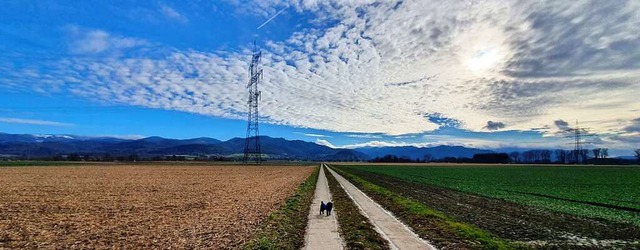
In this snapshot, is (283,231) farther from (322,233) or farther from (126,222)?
(126,222)

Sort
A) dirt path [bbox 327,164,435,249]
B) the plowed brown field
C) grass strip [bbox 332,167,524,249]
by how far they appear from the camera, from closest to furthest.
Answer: dirt path [bbox 327,164,435,249] → the plowed brown field → grass strip [bbox 332,167,524,249]

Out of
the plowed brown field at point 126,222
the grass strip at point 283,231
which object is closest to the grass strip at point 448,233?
the grass strip at point 283,231

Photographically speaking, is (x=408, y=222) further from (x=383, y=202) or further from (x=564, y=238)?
(x=383, y=202)

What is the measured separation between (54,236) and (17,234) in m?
1.57

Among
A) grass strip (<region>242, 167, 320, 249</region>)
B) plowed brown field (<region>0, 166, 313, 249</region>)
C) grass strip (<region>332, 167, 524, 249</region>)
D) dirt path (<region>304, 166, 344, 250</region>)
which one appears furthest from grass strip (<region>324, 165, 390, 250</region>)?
plowed brown field (<region>0, 166, 313, 249</region>)

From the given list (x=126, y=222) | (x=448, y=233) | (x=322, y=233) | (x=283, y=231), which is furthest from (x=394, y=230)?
(x=126, y=222)

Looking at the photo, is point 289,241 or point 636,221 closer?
point 289,241

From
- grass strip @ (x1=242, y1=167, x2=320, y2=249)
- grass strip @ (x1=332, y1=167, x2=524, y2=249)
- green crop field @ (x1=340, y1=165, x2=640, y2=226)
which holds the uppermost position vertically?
grass strip @ (x1=332, y1=167, x2=524, y2=249)

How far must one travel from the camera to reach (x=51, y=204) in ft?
80.1

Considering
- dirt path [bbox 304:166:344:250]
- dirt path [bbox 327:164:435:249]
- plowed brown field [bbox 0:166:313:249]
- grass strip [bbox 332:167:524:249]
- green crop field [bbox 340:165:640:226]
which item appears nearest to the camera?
dirt path [bbox 304:166:344:250]

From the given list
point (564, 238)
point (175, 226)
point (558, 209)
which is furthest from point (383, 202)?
point (175, 226)

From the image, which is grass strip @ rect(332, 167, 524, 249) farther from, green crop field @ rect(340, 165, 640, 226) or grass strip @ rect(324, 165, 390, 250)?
green crop field @ rect(340, 165, 640, 226)

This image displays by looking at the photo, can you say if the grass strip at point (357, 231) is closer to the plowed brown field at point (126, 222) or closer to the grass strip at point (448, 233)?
the grass strip at point (448, 233)

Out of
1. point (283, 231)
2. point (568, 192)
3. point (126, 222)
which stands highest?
point (283, 231)
